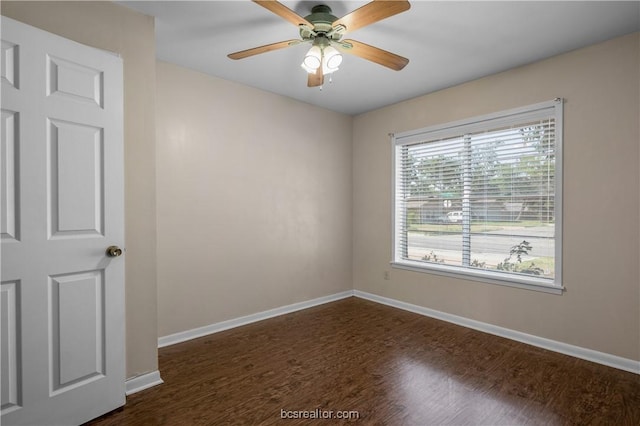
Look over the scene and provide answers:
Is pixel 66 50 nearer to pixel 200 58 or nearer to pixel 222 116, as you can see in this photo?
pixel 200 58

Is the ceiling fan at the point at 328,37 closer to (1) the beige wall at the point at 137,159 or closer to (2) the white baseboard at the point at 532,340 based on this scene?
(1) the beige wall at the point at 137,159

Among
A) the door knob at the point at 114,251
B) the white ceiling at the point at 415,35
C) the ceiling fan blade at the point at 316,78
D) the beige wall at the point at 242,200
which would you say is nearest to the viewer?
the door knob at the point at 114,251

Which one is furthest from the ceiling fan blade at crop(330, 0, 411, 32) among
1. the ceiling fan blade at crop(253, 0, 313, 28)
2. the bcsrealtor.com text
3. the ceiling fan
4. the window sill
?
the window sill

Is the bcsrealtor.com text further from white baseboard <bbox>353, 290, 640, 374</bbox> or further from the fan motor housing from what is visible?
the fan motor housing

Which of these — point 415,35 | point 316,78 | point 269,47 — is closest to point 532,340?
point 415,35

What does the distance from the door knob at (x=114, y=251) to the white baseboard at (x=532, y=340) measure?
3192mm

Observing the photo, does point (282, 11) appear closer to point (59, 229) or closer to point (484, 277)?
point (59, 229)

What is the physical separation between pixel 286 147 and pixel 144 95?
72.8 inches

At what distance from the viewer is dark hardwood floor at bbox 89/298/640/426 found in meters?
1.95

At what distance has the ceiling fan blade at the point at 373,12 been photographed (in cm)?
166

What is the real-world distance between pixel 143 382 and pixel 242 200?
187cm

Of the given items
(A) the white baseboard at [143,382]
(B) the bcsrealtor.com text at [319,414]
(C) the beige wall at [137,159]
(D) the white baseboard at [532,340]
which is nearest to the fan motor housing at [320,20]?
(C) the beige wall at [137,159]

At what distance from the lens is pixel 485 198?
3369 millimetres

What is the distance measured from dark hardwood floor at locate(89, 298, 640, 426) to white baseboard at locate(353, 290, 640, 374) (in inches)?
3.2
